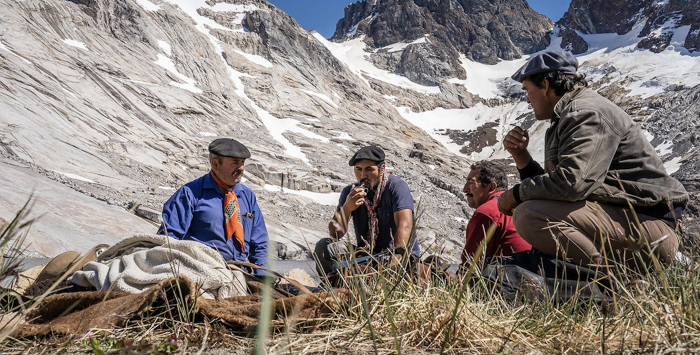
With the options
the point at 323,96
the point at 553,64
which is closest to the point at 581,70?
the point at 323,96

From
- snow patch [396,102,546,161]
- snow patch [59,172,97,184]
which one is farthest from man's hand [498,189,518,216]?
snow patch [396,102,546,161]

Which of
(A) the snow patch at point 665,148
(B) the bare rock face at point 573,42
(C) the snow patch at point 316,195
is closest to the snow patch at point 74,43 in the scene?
(C) the snow patch at point 316,195

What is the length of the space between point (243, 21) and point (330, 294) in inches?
2779

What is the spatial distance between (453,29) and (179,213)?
121 meters

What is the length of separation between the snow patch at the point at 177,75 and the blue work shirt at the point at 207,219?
37.4m

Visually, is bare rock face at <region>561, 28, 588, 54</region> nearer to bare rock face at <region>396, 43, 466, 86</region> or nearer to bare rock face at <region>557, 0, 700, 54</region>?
bare rock face at <region>557, 0, 700, 54</region>

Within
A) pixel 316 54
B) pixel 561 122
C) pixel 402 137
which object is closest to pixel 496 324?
pixel 561 122

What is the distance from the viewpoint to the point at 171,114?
3158 cm

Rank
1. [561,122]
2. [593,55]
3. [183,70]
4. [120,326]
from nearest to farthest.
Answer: [120,326], [561,122], [183,70], [593,55]

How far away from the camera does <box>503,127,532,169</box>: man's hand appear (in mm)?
2686

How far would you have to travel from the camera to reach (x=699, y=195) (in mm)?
37844

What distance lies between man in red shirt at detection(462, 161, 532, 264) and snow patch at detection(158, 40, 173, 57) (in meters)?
45.0

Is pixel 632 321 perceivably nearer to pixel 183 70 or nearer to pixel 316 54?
pixel 183 70

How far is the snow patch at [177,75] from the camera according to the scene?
38.4 meters
